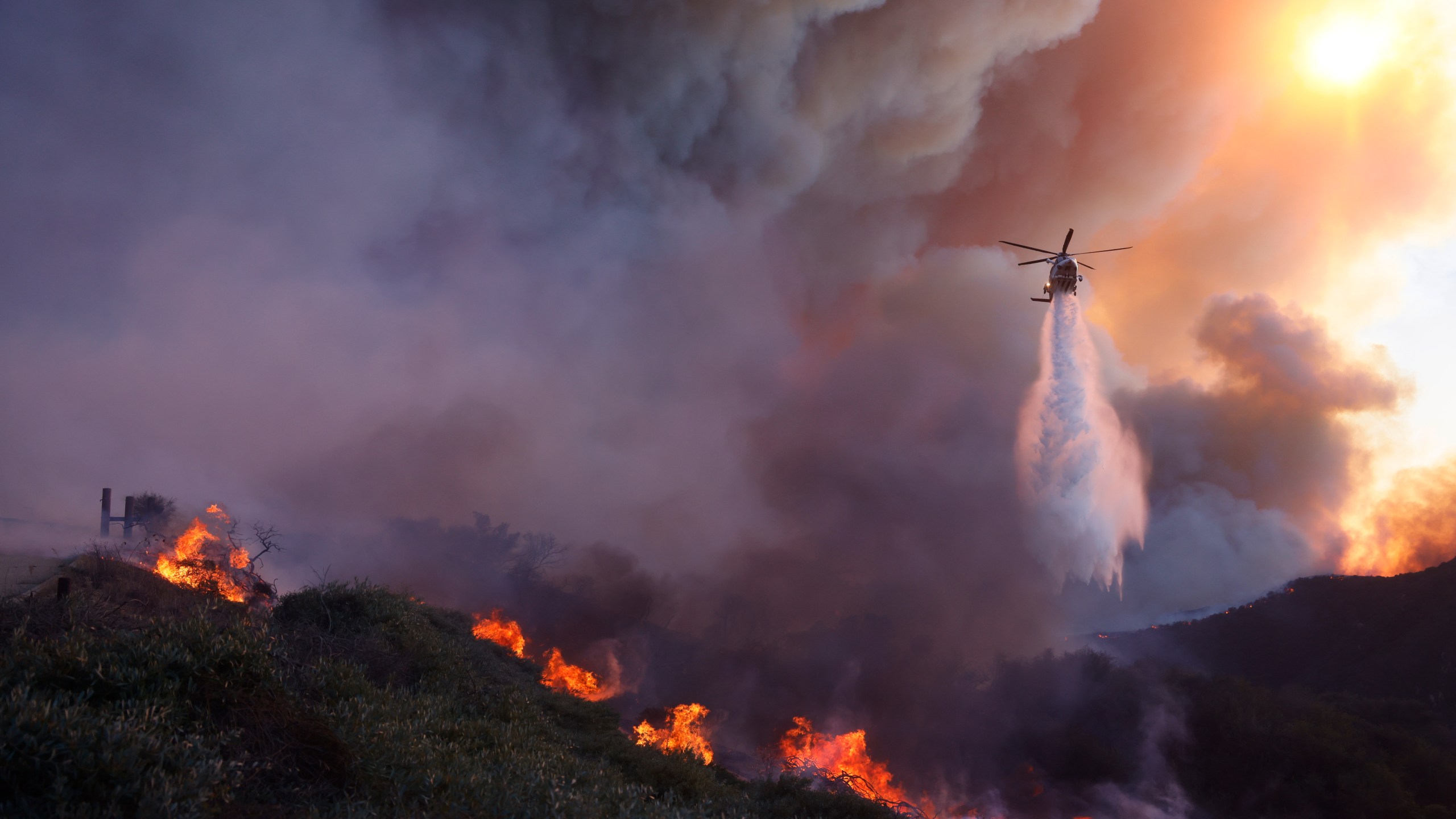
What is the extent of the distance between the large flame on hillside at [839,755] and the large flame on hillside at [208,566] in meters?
46.4

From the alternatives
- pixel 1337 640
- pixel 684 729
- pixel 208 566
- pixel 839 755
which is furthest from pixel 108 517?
pixel 1337 640

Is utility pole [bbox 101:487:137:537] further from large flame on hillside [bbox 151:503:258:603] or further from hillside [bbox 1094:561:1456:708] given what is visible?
hillside [bbox 1094:561:1456:708]

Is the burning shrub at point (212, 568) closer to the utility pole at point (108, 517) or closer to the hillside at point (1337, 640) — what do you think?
the utility pole at point (108, 517)

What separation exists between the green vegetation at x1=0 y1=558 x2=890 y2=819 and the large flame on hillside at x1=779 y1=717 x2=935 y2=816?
49.4 metres

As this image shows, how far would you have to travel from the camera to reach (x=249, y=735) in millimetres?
8680

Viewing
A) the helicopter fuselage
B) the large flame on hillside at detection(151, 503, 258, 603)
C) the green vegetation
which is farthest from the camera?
the helicopter fuselage

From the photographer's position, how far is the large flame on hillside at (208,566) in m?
26.6

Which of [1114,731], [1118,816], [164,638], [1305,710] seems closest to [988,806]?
[1118,816]

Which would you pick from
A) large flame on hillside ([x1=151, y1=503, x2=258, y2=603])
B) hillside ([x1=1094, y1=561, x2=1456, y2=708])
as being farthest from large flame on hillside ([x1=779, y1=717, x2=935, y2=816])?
hillside ([x1=1094, y1=561, x2=1456, y2=708])

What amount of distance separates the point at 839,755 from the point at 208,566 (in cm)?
6423

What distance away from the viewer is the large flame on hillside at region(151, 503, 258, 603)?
26.6m

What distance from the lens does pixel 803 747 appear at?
71.8m

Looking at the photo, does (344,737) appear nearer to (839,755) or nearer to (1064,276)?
(1064,276)

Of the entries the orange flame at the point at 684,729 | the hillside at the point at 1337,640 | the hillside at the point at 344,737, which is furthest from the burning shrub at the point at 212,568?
the hillside at the point at 1337,640
